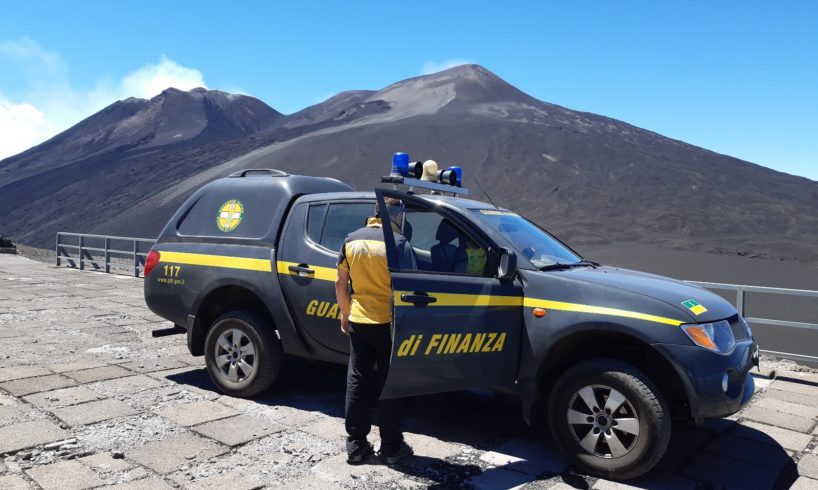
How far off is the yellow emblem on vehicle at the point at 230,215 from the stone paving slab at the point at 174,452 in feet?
6.44

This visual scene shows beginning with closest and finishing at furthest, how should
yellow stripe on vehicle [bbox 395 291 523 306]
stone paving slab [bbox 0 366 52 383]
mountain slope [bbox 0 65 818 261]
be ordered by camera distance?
yellow stripe on vehicle [bbox 395 291 523 306] < stone paving slab [bbox 0 366 52 383] < mountain slope [bbox 0 65 818 261]

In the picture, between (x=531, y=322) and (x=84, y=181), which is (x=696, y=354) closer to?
(x=531, y=322)

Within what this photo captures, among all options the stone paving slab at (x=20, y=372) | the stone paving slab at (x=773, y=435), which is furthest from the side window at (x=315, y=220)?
A: the stone paving slab at (x=773, y=435)

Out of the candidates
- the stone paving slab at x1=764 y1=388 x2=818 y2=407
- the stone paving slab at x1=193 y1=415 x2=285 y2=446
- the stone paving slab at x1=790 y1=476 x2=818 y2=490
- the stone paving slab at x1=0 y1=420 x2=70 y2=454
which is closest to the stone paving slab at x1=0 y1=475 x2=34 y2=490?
the stone paving slab at x1=0 y1=420 x2=70 y2=454

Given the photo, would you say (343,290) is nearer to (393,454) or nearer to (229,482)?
(393,454)

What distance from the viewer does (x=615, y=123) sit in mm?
64750

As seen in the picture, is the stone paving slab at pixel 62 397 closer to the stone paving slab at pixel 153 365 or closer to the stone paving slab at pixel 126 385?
the stone paving slab at pixel 126 385

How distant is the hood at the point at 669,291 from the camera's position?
12.9ft

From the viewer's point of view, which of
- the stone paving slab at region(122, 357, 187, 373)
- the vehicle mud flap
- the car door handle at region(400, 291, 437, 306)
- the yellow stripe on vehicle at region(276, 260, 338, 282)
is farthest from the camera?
the stone paving slab at region(122, 357, 187, 373)

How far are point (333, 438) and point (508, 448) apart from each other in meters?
1.24

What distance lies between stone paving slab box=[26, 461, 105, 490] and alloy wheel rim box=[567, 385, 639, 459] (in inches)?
113

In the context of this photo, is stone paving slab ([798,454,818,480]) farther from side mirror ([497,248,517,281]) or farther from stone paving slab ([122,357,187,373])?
stone paving slab ([122,357,187,373])

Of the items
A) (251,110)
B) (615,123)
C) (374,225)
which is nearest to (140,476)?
(374,225)

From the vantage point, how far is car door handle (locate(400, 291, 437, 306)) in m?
3.93
